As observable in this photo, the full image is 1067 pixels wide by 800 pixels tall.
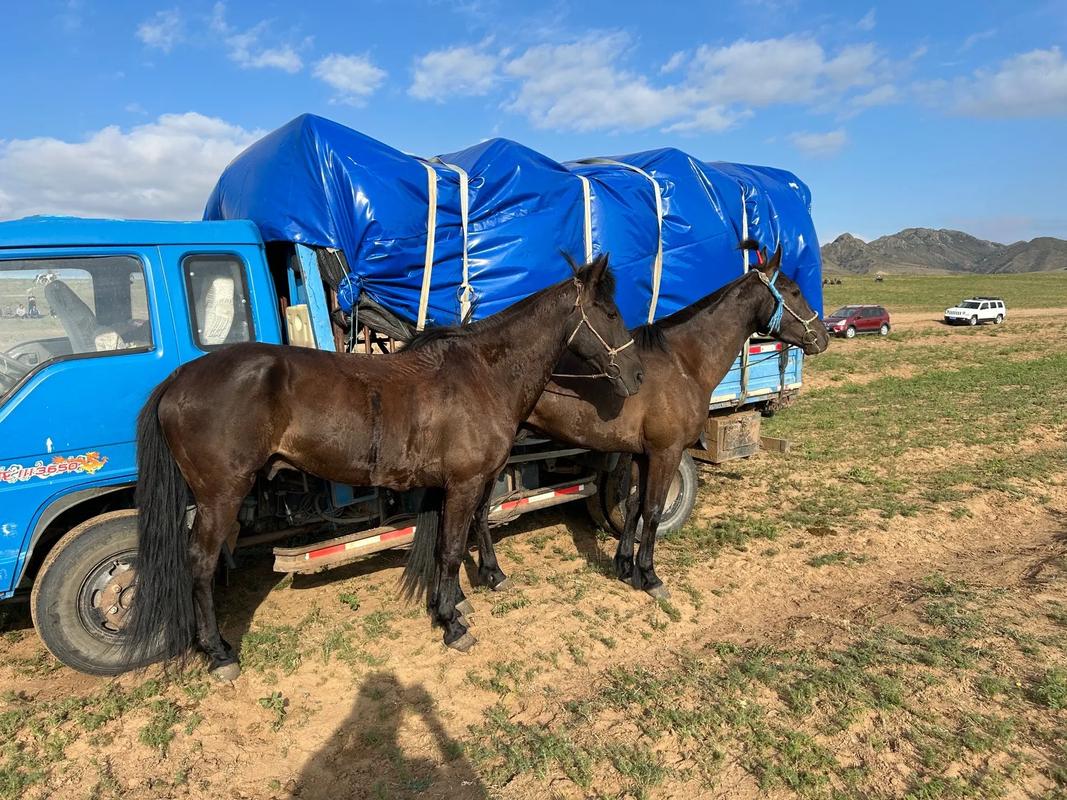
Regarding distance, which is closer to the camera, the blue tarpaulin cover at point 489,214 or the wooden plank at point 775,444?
the blue tarpaulin cover at point 489,214

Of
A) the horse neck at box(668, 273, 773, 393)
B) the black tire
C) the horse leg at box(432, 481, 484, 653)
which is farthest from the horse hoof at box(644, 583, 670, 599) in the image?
the horse neck at box(668, 273, 773, 393)

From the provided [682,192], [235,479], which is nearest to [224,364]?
[235,479]

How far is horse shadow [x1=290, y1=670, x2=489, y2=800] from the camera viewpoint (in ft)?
9.66

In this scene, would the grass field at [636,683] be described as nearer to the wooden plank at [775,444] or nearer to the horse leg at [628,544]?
the horse leg at [628,544]

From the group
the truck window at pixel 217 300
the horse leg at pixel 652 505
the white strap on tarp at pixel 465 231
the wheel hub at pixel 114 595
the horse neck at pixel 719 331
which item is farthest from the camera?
the horse neck at pixel 719 331

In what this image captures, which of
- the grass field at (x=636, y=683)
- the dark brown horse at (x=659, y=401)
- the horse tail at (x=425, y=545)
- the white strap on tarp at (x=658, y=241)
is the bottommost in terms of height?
the grass field at (x=636, y=683)

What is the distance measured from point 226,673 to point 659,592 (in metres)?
3.01

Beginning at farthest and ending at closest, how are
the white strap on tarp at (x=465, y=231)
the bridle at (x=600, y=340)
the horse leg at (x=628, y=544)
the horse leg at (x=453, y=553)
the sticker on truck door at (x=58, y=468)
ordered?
the horse leg at (x=628, y=544) < the white strap on tarp at (x=465, y=231) < the bridle at (x=600, y=340) < the horse leg at (x=453, y=553) < the sticker on truck door at (x=58, y=468)

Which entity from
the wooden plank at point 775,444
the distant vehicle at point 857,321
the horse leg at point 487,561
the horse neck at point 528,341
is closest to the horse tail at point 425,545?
the horse leg at point 487,561

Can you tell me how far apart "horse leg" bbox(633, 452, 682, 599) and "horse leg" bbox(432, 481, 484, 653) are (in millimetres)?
1492

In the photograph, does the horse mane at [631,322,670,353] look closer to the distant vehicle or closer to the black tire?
the black tire

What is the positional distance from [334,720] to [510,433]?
193 centimetres

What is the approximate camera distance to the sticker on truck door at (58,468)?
11.0ft

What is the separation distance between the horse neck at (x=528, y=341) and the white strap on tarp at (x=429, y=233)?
2.06 feet
